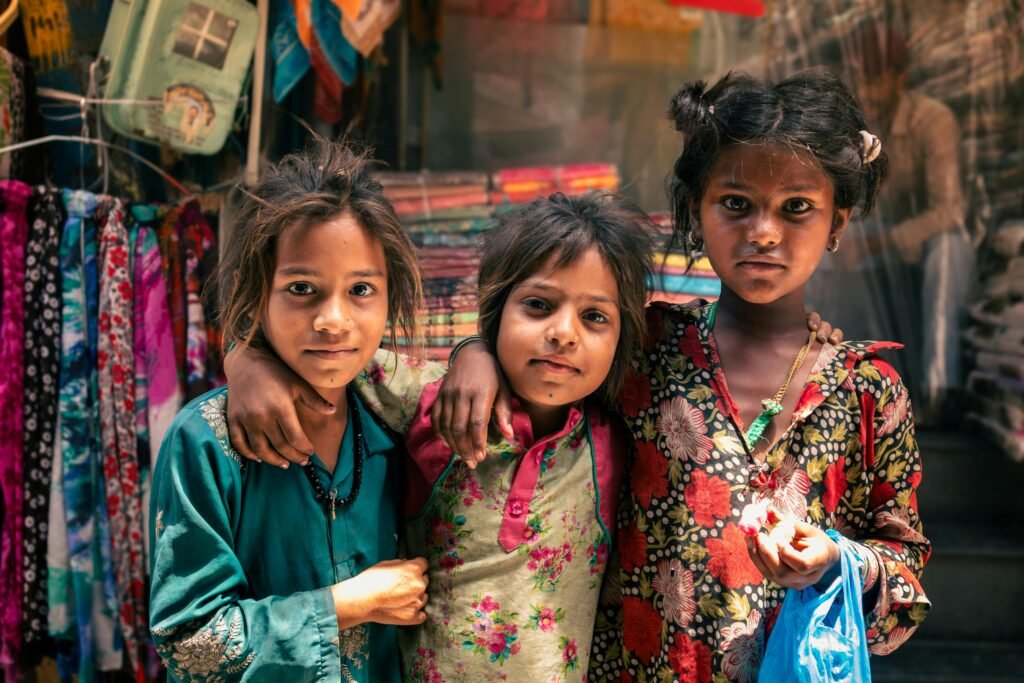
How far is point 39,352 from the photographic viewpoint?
2334 mm

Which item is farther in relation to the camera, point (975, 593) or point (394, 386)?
point (975, 593)

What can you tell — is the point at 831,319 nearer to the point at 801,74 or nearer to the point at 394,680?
the point at 801,74

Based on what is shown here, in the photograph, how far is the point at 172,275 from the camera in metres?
2.51

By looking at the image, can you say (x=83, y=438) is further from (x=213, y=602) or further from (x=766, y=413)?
(x=766, y=413)

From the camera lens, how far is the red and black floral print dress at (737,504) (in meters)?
1.50

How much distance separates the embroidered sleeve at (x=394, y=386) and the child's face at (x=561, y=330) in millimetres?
241

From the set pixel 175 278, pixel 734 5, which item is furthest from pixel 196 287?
Result: pixel 734 5

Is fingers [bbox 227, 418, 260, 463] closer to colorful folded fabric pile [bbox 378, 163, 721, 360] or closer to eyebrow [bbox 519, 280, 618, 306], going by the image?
eyebrow [bbox 519, 280, 618, 306]

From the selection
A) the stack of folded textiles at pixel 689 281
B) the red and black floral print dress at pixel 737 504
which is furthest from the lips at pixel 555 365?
the stack of folded textiles at pixel 689 281

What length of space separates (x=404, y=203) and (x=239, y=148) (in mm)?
557

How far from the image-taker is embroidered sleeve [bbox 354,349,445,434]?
63.9 inches

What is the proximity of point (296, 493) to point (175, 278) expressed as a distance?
132cm

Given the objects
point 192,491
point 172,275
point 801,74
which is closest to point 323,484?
point 192,491

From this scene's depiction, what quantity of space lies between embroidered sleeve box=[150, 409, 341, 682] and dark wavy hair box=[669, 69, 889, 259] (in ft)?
3.31
